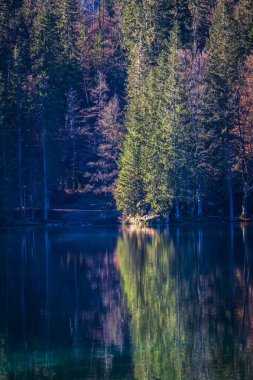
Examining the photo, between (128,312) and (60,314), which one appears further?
(60,314)

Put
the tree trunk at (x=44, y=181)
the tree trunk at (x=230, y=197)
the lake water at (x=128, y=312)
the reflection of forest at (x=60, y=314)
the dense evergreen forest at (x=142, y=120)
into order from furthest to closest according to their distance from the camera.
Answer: the tree trunk at (x=44, y=181), the dense evergreen forest at (x=142, y=120), the tree trunk at (x=230, y=197), the reflection of forest at (x=60, y=314), the lake water at (x=128, y=312)

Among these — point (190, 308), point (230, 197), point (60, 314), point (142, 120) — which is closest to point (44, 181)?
point (142, 120)

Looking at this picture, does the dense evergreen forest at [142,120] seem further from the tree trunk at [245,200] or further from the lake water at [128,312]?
the lake water at [128,312]

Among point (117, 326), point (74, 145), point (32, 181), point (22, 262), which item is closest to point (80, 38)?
point (74, 145)

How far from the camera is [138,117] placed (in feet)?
204

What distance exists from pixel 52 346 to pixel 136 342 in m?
2.05

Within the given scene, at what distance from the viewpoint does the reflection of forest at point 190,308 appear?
15.1 meters

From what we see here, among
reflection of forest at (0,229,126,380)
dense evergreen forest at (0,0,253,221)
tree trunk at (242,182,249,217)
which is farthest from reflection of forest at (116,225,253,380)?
dense evergreen forest at (0,0,253,221)

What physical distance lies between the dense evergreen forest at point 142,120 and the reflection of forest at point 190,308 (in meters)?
20.4

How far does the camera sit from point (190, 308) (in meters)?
21.2

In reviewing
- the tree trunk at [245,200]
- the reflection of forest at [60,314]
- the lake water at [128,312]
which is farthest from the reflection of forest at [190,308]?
the tree trunk at [245,200]

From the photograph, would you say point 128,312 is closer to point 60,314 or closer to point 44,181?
point 60,314

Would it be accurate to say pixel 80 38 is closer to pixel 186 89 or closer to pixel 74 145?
pixel 74 145

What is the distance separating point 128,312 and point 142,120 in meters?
42.6
